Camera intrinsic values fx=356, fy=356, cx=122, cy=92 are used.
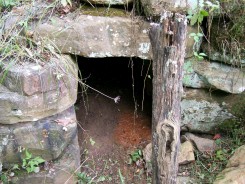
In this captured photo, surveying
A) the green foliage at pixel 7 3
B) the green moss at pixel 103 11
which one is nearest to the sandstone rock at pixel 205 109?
the green moss at pixel 103 11

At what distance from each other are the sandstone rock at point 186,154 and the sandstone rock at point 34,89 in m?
1.26

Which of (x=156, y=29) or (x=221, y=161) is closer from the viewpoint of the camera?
(x=156, y=29)

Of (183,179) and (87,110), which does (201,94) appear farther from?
(87,110)

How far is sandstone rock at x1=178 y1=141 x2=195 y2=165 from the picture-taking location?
11.0 feet

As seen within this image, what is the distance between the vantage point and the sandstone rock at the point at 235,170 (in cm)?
296

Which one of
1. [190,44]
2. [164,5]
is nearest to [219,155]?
[190,44]

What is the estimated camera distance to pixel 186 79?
10.7 ft

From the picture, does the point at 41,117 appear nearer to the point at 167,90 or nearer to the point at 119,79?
the point at 167,90

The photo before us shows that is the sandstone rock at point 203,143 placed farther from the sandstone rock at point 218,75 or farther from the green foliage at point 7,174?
the green foliage at point 7,174

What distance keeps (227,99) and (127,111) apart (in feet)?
3.46

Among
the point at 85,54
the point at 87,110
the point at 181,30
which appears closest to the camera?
the point at 181,30

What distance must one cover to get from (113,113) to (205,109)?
Answer: 96cm

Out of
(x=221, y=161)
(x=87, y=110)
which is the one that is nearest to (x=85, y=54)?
(x=87, y=110)

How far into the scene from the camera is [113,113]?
12.4 ft
